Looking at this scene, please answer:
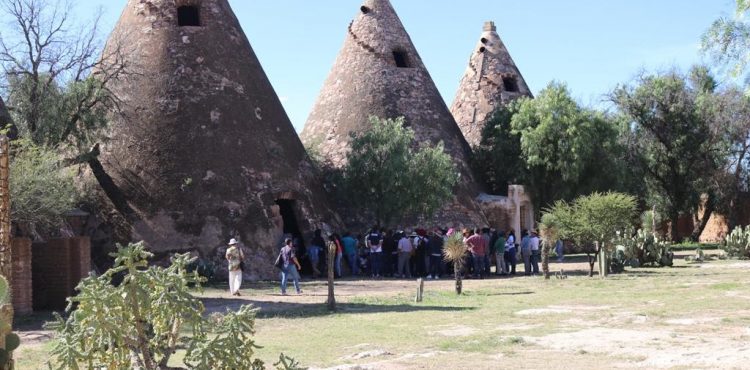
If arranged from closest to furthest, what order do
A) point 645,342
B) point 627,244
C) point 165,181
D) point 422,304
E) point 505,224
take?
point 645,342, point 422,304, point 165,181, point 627,244, point 505,224

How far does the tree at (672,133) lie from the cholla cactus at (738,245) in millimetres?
9543

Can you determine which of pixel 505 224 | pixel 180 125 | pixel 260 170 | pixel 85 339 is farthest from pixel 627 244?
pixel 85 339

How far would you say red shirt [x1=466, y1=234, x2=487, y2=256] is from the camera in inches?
824

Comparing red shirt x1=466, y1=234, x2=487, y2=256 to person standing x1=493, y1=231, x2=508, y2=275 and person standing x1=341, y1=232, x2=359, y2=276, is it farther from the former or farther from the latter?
person standing x1=341, y1=232, x2=359, y2=276

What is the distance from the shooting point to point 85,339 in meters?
5.65

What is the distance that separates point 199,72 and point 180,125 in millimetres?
1483

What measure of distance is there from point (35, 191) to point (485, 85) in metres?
21.0

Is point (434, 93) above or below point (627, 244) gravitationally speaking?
above

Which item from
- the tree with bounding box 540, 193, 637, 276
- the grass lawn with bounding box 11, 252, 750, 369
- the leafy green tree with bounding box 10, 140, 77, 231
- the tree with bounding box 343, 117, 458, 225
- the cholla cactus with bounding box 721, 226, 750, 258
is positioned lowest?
the grass lawn with bounding box 11, 252, 750, 369

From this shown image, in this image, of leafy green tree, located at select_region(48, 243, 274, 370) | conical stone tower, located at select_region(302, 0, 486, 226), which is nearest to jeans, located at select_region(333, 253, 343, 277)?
conical stone tower, located at select_region(302, 0, 486, 226)

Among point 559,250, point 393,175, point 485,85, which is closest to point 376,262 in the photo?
point 393,175

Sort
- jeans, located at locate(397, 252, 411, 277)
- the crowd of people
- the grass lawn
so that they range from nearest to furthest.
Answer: the grass lawn, the crowd of people, jeans, located at locate(397, 252, 411, 277)

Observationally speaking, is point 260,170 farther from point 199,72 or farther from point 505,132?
point 505,132

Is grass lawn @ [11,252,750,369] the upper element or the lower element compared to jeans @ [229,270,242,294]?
lower
